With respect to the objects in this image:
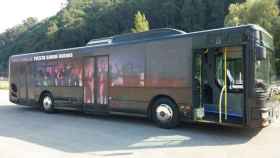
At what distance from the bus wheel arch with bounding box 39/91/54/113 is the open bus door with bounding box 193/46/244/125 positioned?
7.09 m

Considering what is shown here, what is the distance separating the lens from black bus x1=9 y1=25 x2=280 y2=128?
848 centimetres

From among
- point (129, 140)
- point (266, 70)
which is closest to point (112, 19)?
point (266, 70)

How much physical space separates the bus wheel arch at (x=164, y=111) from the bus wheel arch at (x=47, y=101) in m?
5.45

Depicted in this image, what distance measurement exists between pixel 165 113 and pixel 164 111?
64 mm

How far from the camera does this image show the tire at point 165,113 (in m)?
9.92

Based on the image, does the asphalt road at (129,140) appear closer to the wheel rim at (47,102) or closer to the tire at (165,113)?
the tire at (165,113)

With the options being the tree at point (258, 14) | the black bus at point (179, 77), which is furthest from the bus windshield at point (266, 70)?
the tree at point (258, 14)

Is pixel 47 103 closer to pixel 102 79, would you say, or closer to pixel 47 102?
pixel 47 102

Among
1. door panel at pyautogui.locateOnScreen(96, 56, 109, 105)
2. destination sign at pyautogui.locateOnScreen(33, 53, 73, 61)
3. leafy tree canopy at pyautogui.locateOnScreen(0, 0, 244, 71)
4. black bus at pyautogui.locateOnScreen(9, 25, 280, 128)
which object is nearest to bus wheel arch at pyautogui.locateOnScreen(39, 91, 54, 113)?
black bus at pyautogui.locateOnScreen(9, 25, 280, 128)

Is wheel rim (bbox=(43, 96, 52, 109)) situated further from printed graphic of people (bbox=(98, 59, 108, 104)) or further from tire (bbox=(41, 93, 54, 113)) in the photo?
printed graphic of people (bbox=(98, 59, 108, 104))

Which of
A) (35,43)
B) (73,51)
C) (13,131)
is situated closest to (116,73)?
(73,51)

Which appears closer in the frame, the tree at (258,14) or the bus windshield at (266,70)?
the bus windshield at (266,70)

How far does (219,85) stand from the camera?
9.32 meters

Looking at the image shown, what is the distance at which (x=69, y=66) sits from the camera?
1330cm
